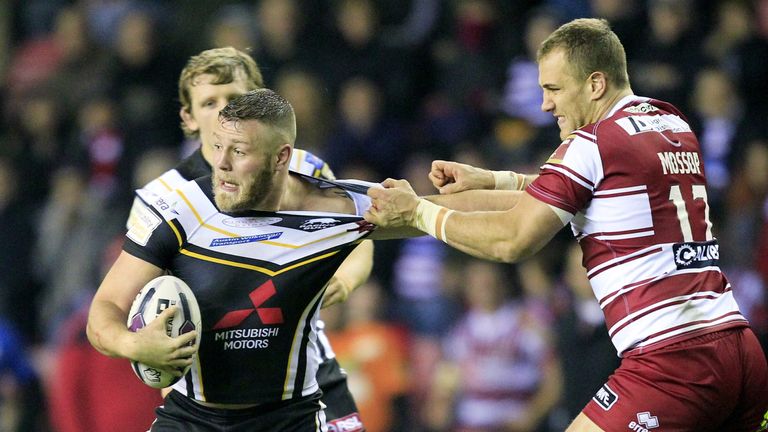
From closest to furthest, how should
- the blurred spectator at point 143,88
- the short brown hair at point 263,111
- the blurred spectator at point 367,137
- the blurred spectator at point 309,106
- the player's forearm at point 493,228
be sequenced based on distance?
the player's forearm at point 493,228 → the short brown hair at point 263,111 → the blurred spectator at point 367,137 → the blurred spectator at point 309,106 → the blurred spectator at point 143,88

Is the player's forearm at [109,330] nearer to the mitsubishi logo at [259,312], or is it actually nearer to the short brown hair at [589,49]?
the mitsubishi logo at [259,312]

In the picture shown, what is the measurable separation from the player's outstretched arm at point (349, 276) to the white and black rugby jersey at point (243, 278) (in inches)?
21.6

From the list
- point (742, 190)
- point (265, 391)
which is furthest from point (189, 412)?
point (742, 190)

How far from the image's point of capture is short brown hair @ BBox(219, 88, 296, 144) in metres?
5.54

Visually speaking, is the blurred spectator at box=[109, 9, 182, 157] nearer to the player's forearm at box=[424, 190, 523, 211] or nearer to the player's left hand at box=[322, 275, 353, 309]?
the player's left hand at box=[322, 275, 353, 309]

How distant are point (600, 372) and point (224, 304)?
451 cm

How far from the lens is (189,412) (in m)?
5.70

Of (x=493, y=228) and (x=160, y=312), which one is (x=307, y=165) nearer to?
(x=493, y=228)

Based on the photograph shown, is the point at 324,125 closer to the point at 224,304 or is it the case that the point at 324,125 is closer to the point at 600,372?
the point at 600,372

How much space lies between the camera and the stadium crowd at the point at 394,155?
10.4 meters

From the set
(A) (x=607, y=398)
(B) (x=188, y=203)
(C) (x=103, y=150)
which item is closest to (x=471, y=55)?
(C) (x=103, y=150)

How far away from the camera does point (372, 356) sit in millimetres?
10938

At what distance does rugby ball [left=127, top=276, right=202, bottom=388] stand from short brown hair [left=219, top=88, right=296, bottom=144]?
0.81 m

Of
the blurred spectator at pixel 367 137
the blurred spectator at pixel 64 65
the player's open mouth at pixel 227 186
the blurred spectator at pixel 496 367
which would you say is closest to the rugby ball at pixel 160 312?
the player's open mouth at pixel 227 186
